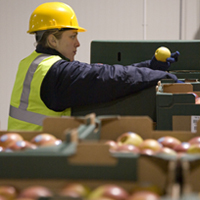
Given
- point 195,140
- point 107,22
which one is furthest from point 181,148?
point 107,22

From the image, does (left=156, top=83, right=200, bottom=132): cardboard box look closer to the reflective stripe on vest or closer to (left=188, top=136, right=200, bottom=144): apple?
(left=188, top=136, right=200, bottom=144): apple

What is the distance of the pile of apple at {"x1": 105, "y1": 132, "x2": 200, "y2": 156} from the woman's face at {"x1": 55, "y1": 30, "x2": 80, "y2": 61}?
129 cm

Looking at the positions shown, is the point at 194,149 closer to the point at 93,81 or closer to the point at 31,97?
the point at 93,81

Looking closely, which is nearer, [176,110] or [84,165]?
→ [84,165]

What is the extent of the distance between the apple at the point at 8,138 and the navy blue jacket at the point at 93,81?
0.92 m

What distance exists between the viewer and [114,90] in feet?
6.25

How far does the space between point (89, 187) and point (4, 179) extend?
172 mm

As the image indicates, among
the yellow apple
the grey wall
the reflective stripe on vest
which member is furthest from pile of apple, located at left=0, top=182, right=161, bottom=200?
the grey wall

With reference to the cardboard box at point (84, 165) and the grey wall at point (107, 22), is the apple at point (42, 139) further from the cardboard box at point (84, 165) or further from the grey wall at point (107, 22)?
the grey wall at point (107, 22)

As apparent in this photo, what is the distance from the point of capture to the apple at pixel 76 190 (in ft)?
2.12

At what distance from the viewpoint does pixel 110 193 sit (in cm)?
63

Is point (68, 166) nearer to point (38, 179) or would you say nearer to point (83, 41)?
point (38, 179)

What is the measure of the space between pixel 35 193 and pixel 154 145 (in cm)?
36

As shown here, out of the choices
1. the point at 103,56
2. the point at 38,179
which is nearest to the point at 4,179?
the point at 38,179
